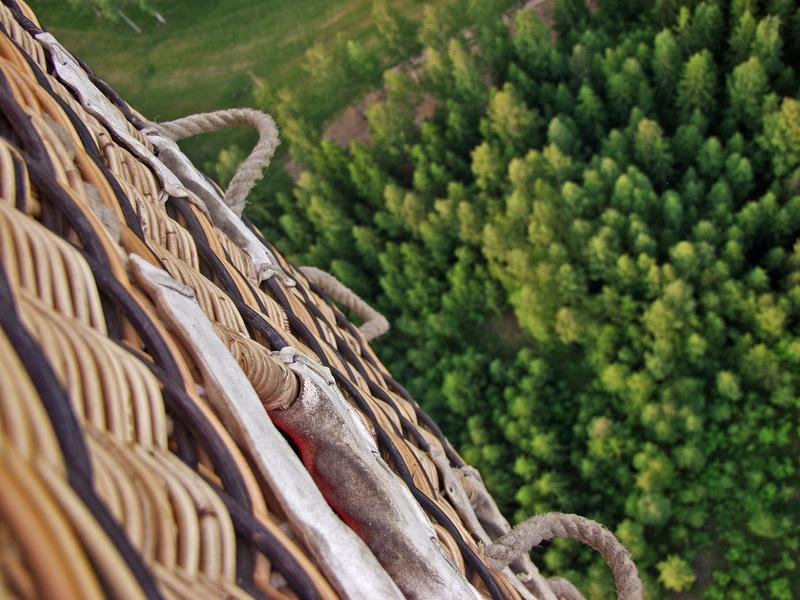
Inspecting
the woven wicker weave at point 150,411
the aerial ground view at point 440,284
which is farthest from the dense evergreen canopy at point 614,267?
the woven wicker weave at point 150,411

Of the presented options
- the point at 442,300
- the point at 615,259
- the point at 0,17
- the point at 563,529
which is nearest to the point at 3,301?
the point at 0,17

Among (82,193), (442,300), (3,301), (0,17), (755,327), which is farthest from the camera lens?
(442,300)

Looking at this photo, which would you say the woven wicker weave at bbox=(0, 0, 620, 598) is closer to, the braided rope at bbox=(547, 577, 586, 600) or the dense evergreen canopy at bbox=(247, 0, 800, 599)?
the braided rope at bbox=(547, 577, 586, 600)

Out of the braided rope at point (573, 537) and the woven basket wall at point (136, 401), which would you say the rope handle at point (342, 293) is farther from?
the braided rope at point (573, 537)

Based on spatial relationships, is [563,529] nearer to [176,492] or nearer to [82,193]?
[176,492]

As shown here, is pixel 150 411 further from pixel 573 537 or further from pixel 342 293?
pixel 342 293

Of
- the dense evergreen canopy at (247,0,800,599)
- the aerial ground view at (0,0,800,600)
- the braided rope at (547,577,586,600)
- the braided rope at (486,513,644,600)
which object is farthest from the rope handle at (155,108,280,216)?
the dense evergreen canopy at (247,0,800,599)
